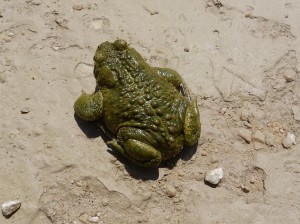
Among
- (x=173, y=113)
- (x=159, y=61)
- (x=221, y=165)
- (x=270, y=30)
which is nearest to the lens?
(x=173, y=113)

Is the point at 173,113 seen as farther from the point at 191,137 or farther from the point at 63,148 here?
the point at 63,148

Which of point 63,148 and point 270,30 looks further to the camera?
point 270,30

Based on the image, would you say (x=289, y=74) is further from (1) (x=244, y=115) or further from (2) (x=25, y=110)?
(2) (x=25, y=110)

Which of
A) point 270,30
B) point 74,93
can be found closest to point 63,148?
point 74,93

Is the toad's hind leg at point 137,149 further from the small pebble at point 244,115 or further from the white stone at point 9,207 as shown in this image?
the small pebble at point 244,115

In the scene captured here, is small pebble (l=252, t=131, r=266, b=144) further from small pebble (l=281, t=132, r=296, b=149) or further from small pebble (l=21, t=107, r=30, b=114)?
small pebble (l=21, t=107, r=30, b=114)

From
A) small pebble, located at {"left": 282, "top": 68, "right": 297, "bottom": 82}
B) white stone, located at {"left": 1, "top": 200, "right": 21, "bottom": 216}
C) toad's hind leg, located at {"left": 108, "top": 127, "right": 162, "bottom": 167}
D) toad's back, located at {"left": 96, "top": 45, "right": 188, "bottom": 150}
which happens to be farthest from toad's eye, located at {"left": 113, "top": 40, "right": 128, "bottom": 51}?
small pebble, located at {"left": 282, "top": 68, "right": 297, "bottom": 82}

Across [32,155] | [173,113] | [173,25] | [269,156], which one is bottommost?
[32,155]
